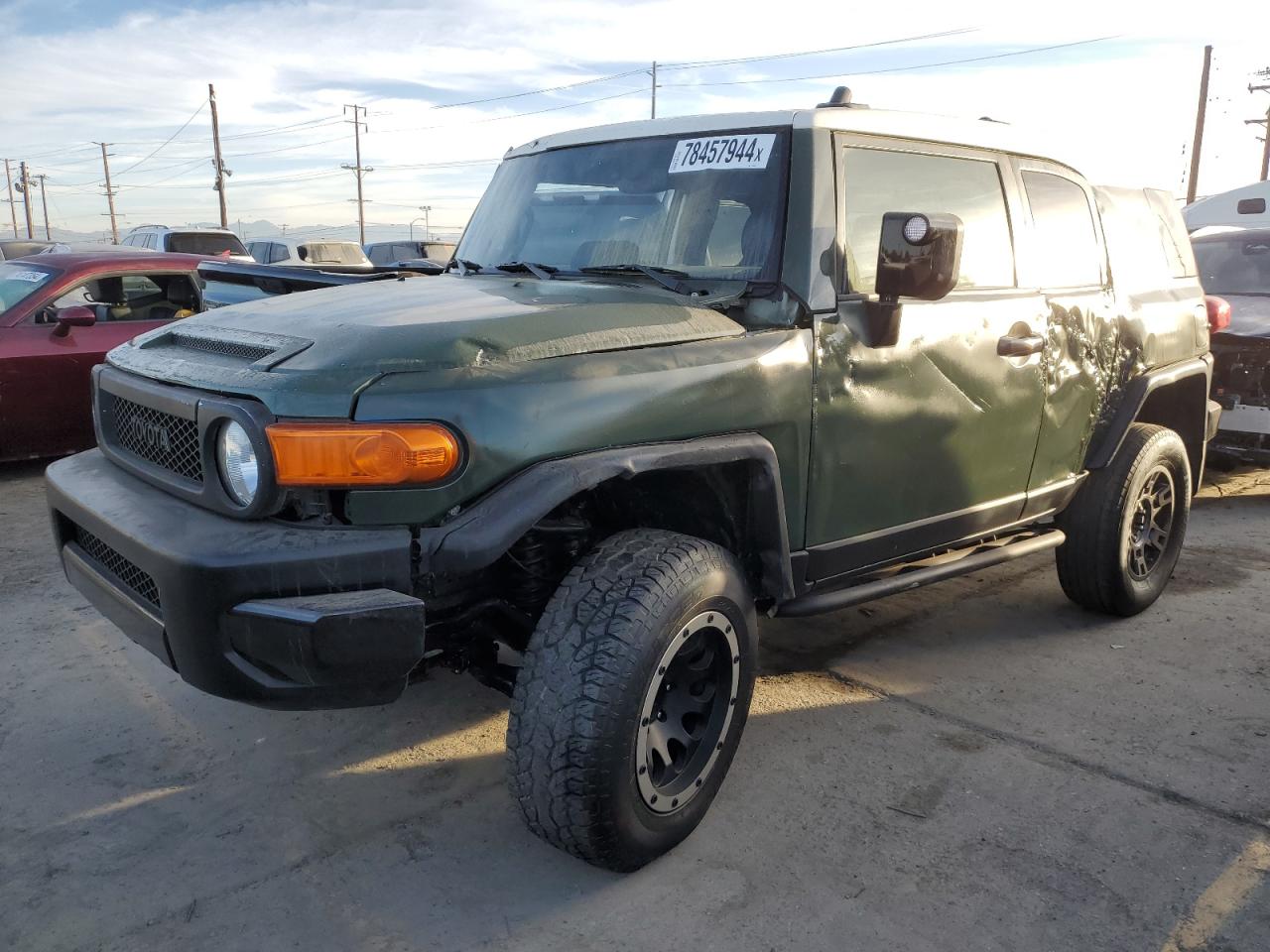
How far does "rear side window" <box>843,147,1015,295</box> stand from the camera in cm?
313

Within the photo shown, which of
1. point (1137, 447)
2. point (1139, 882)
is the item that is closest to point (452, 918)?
point (1139, 882)

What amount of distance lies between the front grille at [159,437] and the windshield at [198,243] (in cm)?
1364

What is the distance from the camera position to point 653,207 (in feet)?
10.7

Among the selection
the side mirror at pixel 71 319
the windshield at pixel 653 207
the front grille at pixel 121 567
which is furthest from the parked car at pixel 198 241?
the front grille at pixel 121 567

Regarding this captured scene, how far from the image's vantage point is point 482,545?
221cm

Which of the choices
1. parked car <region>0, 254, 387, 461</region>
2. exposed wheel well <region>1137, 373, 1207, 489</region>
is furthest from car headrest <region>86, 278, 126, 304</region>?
exposed wheel well <region>1137, 373, 1207, 489</region>

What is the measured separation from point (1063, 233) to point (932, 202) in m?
0.86

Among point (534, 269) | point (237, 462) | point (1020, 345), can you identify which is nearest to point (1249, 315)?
point (1020, 345)

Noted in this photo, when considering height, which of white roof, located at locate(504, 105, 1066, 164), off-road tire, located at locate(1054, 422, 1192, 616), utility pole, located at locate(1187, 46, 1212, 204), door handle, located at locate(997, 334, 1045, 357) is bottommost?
off-road tire, located at locate(1054, 422, 1192, 616)

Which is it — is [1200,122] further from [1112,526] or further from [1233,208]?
[1112,526]

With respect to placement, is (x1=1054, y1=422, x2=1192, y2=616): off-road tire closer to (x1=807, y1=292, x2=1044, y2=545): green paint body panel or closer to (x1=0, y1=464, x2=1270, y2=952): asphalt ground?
(x1=0, y1=464, x2=1270, y2=952): asphalt ground

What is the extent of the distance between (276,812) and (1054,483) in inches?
121

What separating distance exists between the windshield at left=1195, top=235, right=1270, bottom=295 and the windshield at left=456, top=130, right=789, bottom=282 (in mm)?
6305

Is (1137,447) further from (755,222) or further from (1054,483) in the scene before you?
(755,222)
